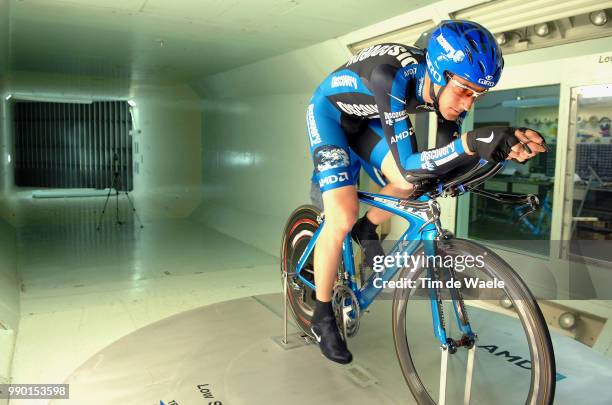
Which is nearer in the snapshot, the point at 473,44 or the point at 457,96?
the point at 473,44

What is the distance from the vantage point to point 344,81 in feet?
7.07

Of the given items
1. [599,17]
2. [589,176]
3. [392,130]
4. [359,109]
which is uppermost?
[599,17]

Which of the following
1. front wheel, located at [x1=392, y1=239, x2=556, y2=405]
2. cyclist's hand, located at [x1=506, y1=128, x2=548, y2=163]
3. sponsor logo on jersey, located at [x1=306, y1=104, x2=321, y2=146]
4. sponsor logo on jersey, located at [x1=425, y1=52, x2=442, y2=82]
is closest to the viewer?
cyclist's hand, located at [x1=506, y1=128, x2=548, y2=163]

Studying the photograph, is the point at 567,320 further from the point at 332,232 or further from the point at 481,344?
the point at 332,232

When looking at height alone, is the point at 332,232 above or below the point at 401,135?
below

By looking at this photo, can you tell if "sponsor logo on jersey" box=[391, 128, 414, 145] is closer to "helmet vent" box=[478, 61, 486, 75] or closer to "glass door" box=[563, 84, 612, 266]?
"helmet vent" box=[478, 61, 486, 75]

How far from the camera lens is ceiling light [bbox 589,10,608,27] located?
2887 mm

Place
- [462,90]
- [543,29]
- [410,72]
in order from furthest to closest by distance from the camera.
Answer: [543,29], [410,72], [462,90]

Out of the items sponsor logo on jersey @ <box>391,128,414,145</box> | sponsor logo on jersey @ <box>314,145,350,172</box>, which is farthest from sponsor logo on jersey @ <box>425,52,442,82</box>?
sponsor logo on jersey @ <box>314,145,350,172</box>

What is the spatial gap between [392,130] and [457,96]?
0.25m

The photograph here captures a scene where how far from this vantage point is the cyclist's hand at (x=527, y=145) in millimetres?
1379

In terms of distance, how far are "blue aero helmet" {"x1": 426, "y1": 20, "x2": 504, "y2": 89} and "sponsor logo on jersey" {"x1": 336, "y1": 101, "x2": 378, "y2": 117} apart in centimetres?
48

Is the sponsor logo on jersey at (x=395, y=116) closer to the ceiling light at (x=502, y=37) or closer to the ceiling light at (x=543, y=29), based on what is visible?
the ceiling light at (x=543, y=29)

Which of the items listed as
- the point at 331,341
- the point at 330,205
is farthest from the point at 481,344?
the point at 330,205
